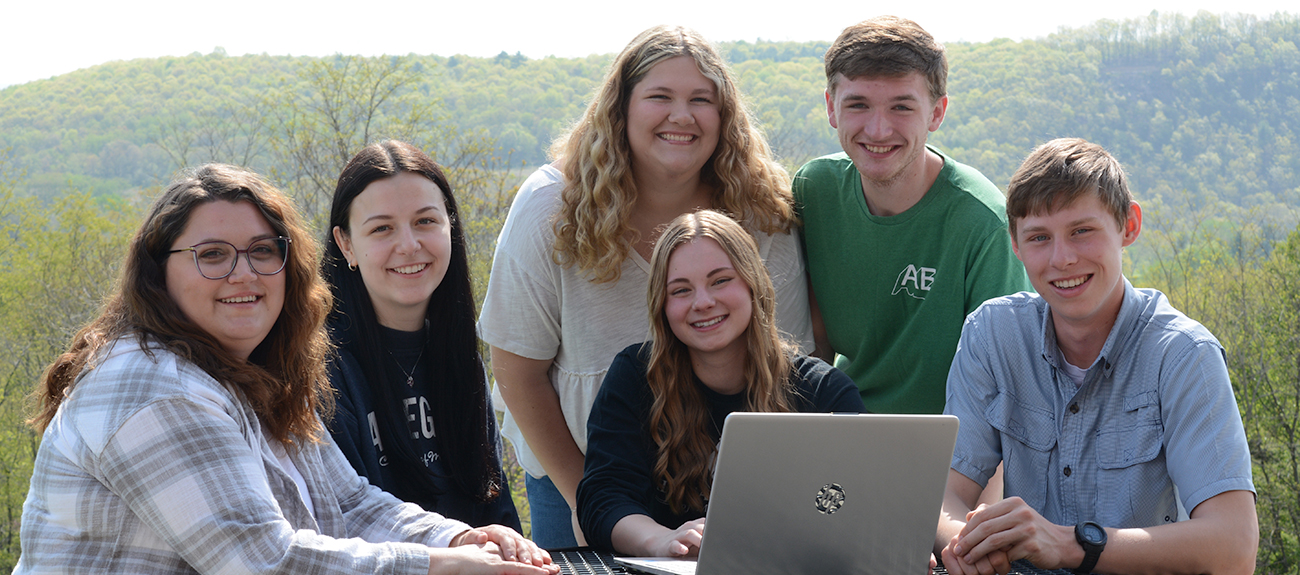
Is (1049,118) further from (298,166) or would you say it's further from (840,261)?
(840,261)

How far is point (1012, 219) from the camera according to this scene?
7.77ft

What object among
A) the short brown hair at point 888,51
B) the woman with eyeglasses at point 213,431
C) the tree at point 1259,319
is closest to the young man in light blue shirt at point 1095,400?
the short brown hair at point 888,51

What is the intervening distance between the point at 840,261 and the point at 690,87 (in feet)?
2.40

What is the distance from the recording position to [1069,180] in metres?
2.22

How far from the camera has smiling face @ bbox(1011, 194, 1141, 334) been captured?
2.22 meters

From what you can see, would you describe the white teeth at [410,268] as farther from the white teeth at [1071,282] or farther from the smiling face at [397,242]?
the white teeth at [1071,282]

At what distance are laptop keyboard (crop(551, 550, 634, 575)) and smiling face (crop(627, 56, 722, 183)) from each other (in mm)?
1290

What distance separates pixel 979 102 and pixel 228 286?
35385 mm

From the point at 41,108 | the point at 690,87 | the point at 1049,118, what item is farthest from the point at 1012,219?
the point at 41,108

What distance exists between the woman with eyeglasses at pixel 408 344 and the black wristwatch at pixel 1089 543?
155cm

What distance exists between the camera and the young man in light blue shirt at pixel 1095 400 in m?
2.00

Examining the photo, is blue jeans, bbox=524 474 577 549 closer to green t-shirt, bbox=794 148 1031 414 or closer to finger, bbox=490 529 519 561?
green t-shirt, bbox=794 148 1031 414

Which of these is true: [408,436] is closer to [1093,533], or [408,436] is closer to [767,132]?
[1093,533]

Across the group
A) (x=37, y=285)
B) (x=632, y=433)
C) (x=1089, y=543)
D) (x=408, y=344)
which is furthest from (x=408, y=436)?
(x=37, y=285)
